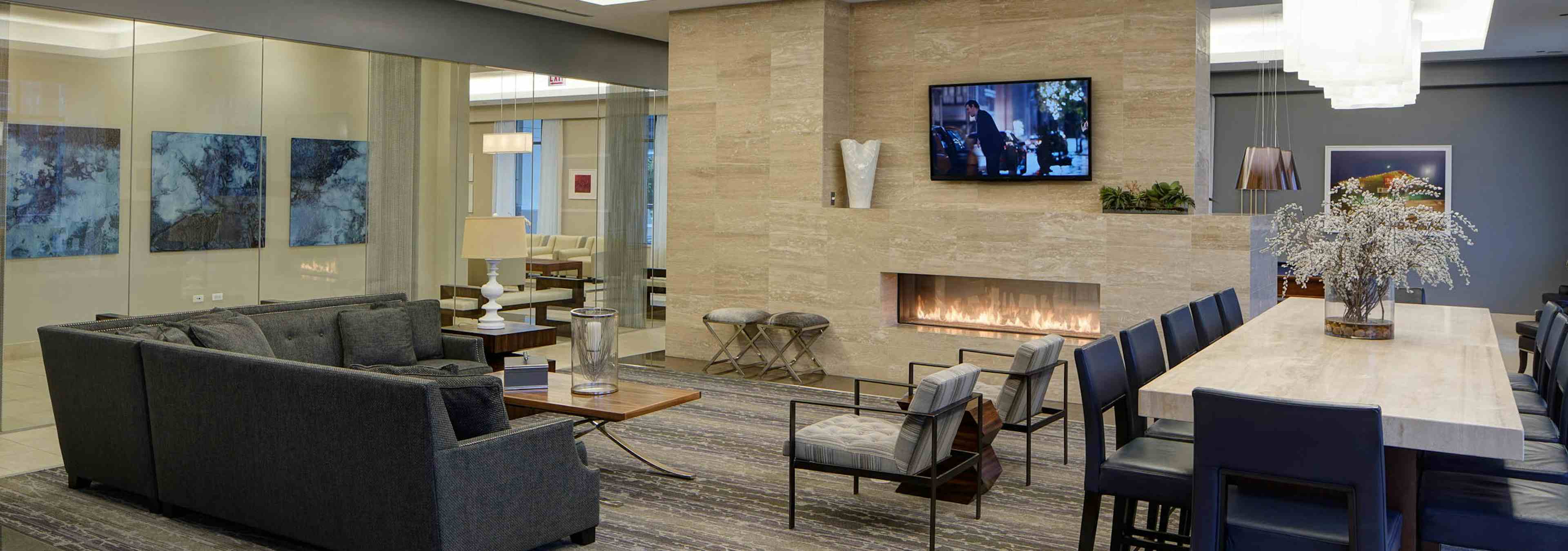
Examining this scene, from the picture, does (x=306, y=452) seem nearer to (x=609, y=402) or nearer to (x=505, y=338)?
(x=609, y=402)

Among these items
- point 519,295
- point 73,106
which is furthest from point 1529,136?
point 73,106

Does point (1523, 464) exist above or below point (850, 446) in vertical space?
above

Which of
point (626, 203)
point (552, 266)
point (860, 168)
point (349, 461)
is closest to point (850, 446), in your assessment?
Answer: point (349, 461)

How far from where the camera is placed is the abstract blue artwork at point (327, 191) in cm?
764

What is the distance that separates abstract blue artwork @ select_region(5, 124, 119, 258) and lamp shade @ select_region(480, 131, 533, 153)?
313cm

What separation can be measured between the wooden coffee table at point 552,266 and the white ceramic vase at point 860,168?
3229 millimetres

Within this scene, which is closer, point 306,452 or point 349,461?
point 349,461

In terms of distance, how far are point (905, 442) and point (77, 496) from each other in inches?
149

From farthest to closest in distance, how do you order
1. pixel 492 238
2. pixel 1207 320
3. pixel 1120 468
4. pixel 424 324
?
pixel 492 238 → pixel 424 324 → pixel 1207 320 → pixel 1120 468

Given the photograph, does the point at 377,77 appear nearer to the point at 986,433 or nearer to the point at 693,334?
the point at 693,334

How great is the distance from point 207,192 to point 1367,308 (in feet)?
22.2

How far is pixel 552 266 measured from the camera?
10203 millimetres

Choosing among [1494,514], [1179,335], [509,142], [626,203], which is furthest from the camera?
[626,203]

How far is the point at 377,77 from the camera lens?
320 inches
